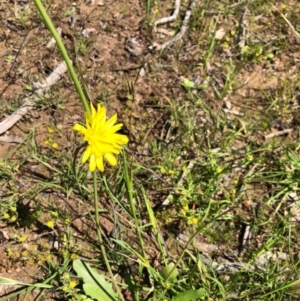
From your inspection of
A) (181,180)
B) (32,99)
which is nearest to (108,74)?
(32,99)

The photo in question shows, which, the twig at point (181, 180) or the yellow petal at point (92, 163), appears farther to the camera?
the twig at point (181, 180)

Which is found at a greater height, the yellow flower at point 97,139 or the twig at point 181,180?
the yellow flower at point 97,139

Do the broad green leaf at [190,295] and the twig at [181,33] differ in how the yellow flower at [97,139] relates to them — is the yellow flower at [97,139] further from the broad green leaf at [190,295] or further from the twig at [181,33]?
the twig at [181,33]

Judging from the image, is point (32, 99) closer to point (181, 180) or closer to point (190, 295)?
point (181, 180)

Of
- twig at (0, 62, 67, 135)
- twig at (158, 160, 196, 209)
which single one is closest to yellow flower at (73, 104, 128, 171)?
twig at (158, 160, 196, 209)

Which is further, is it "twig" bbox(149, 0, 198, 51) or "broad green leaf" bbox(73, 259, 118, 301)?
"twig" bbox(149, 0, 198, 51)

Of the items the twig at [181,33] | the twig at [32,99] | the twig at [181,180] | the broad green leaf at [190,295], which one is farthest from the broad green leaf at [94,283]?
the twig at [181,33]

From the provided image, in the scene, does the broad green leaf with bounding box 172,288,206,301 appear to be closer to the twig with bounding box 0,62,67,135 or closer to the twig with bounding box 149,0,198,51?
the twig with bounding box 0,62,67,135
